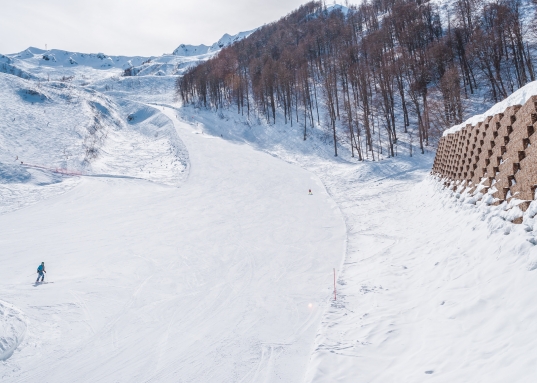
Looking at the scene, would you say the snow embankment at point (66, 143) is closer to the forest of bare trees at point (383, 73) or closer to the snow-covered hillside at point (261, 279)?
the snow-covered hillside at point (261, 279)

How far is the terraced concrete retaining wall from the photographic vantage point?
21.2 ft

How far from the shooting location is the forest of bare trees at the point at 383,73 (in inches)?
1425

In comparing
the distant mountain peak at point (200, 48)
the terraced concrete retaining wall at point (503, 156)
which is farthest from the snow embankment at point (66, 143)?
the distant mountain peak at point (200, 48)

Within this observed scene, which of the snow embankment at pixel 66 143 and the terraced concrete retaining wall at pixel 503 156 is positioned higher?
the snow embankment at pixel 66 143

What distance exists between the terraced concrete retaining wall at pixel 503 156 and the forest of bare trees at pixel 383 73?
20.1 meters

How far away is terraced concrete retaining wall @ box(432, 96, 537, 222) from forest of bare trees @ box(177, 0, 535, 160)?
66.1ft

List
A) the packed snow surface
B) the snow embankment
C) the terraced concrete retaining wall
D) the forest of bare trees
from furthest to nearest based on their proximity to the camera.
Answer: the forest of bare trees
the snow embankment
the packed snow surface
the terraced concrete retaining wall

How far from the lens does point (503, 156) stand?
775 centimetres

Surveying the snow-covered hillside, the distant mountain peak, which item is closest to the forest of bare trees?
the snow-covered hillside

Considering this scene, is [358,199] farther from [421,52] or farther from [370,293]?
[421,52]

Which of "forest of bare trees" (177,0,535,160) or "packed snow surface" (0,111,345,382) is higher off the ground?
"forest of bare trees" (177,0,535,160)

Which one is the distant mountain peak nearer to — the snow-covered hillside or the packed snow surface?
the snow-covered hillside

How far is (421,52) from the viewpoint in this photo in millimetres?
44969

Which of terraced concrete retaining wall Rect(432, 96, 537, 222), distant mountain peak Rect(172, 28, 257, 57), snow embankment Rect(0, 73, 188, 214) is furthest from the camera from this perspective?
distant mountain peak Rect(172, 28, 257, 57)
